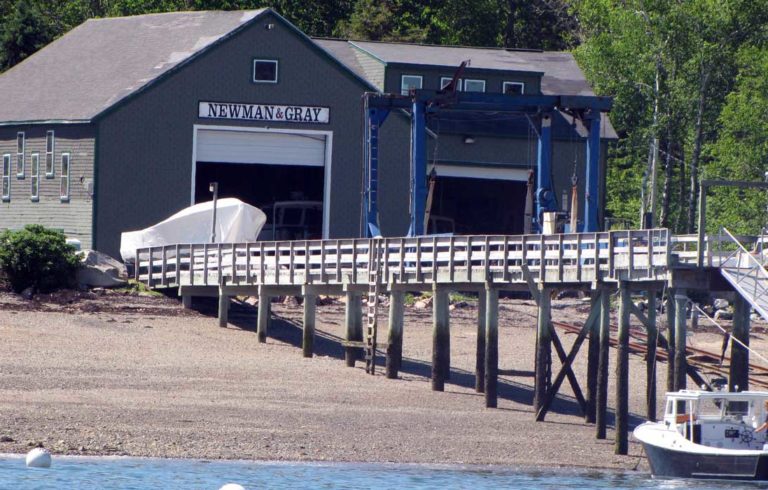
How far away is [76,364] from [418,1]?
4583 cm

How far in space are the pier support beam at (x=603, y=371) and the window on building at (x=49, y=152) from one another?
81.9 feet

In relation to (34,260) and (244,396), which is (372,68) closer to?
(34,260)

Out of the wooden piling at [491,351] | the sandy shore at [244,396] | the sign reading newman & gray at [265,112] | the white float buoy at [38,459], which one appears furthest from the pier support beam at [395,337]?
the sign reading newman & gray at [265,112]

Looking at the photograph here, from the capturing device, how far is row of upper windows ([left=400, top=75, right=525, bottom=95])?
182ft

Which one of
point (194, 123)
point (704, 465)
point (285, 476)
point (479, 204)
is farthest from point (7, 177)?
point (704, 465)

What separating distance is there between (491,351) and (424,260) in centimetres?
305

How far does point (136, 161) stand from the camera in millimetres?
49188

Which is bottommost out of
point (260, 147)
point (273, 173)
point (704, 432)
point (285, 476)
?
point (285, 476)

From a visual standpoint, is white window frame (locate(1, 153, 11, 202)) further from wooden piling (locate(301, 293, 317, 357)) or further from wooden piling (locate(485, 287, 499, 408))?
wooden piling (locate(485, 287, 499, 408))

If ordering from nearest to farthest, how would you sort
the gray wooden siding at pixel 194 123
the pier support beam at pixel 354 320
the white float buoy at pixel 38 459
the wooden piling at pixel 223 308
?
the white float buoy at pixel 38 459
the pier support beam at pixel 354 320
the wooden piling at pixel 223 308
the gray wooden siding at pixel 194 123

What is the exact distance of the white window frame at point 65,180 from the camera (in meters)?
49.9

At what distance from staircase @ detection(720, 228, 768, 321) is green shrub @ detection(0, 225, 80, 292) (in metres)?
21.7

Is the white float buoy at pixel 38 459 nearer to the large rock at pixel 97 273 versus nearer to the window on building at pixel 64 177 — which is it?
the large rock at pixel 97 273

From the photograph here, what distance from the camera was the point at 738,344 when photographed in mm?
29781
